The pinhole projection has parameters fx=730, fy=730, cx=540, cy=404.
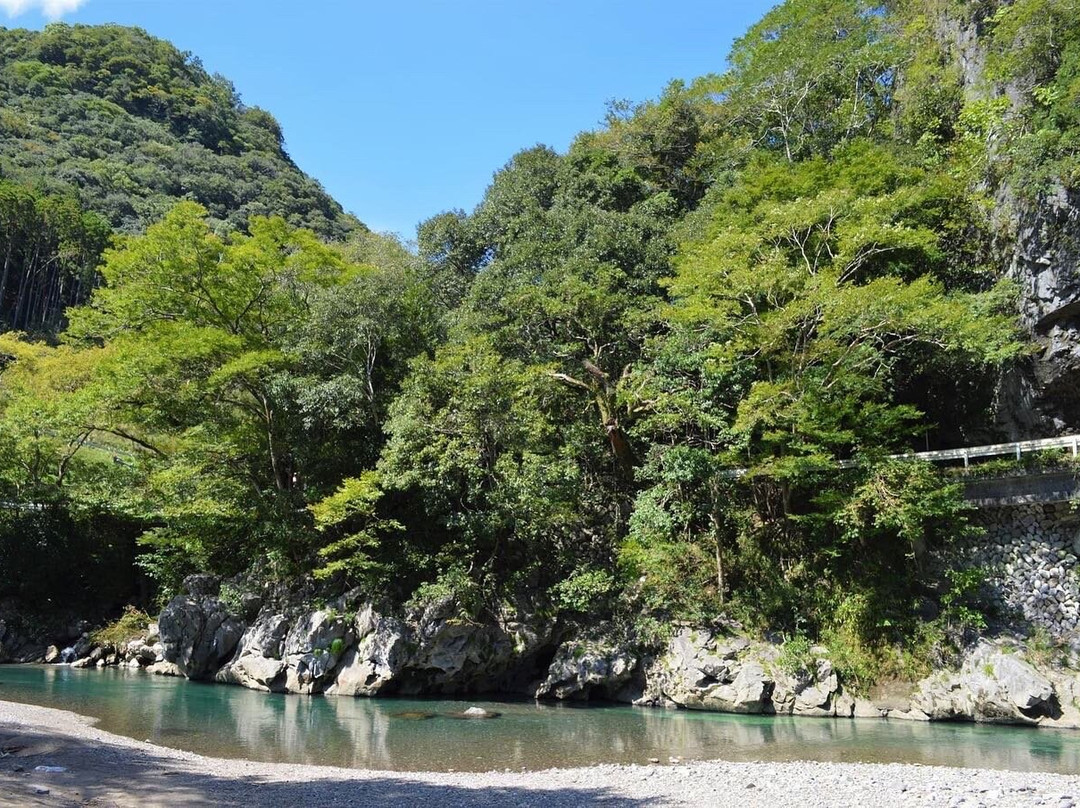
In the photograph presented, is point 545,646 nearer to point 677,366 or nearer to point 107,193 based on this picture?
point 677,366

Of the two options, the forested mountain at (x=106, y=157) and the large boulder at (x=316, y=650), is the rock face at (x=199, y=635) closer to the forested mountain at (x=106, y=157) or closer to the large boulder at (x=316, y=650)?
the large boulder at (x=316, y=650)

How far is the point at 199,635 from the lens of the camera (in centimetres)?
2291

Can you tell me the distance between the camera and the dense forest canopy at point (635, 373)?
19.2 m

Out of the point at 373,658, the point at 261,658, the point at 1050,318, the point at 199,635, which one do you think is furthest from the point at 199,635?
the point at 1050,318

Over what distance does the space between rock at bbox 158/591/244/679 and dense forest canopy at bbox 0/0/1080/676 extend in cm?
228

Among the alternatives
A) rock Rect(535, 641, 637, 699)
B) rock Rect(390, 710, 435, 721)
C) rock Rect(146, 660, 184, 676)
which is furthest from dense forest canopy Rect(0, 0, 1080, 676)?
rock Rect(390, 710, 435, 721)

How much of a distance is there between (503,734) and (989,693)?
10.5m

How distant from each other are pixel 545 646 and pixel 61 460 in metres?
21.7

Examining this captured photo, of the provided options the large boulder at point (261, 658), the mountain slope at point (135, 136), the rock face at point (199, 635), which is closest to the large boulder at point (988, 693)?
the large boulder at point (261, 658)

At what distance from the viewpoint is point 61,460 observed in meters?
29.6

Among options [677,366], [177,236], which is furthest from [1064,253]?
[177,236]

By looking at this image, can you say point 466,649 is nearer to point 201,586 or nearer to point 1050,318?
point 201,586

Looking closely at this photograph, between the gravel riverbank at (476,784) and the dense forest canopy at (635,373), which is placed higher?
the dense forest canopy at (635,373)

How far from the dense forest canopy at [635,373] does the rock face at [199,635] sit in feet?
7.36
